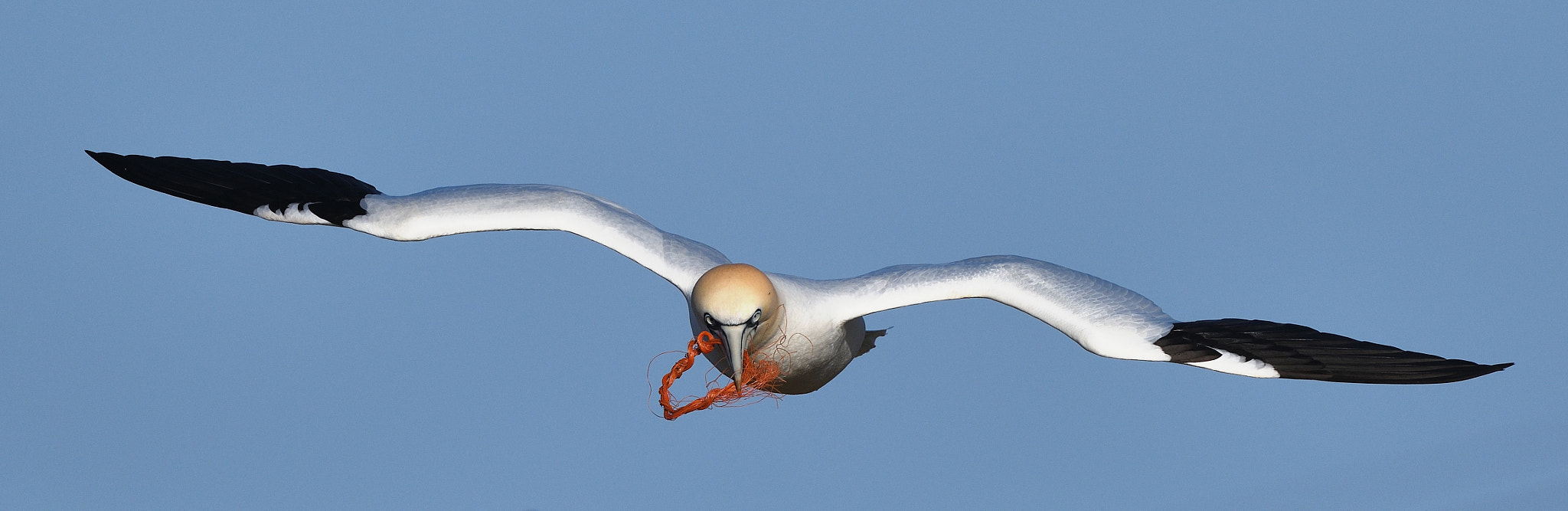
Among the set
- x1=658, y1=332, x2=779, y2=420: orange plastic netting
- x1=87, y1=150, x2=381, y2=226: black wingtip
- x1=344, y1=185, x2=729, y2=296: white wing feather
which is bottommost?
x1=658, y1=332, x2=779, y2=420: orange plastic netting

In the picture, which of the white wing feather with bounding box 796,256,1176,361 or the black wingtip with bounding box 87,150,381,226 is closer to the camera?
the white wing feather with bounding box 796,256,1176,361

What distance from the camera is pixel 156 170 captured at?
1681 centimetres

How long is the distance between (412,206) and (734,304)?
12.8ft

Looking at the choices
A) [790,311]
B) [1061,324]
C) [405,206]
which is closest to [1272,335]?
[1061,324]

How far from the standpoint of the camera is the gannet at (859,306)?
14023 millimetres

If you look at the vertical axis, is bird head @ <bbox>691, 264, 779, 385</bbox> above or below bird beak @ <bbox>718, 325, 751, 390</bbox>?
above

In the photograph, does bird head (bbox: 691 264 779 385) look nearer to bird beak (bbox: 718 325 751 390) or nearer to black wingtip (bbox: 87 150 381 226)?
bird beak (bbox: 718 325 751 390)

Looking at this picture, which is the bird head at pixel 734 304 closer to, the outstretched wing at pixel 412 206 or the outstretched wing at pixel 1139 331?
the outstretched wing at pixel 412 206

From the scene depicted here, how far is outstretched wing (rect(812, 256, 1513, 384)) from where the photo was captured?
14445 millimetres

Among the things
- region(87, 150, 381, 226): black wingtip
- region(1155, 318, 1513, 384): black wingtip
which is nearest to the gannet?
region(1155, 318, 1513, 384): black wingtip

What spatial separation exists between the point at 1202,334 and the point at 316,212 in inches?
319

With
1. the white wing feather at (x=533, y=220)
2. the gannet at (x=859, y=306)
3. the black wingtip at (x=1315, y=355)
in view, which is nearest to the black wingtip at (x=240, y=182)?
the white wing feather at (x=533, y=220)

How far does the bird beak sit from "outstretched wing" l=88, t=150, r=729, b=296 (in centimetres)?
108

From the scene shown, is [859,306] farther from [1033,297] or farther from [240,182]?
[240,182]
